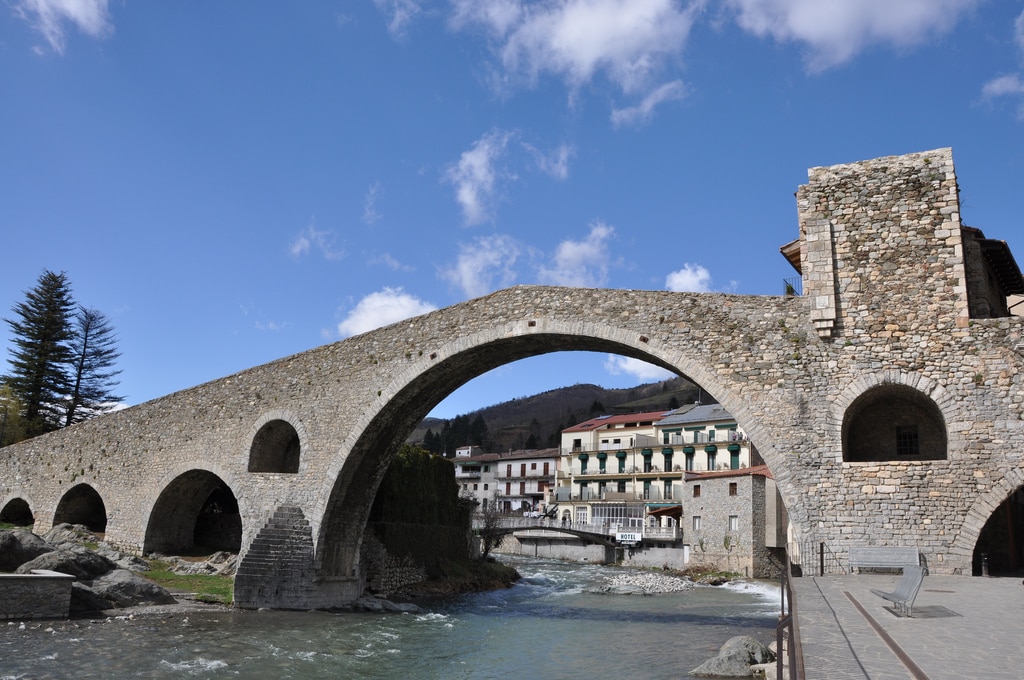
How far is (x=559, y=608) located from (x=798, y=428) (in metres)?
9.81

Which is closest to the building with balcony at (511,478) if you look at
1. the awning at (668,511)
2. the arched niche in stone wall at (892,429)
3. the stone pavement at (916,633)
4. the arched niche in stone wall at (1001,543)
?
the awning at (668,511)

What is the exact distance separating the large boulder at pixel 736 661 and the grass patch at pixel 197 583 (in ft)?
34.0

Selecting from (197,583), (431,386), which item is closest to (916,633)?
(431,386)

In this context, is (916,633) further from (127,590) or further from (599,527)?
(599,527)

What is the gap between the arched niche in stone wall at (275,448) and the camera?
1909 cm

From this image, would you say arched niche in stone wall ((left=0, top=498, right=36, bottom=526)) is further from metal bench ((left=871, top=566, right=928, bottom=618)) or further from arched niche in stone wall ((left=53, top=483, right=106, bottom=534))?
metal bench ((left=871, top=566, right=928, bottom=618))

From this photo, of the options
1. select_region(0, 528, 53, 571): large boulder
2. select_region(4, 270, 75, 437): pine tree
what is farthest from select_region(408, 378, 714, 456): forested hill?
select_region(0, 528, 53, 571): large boulder

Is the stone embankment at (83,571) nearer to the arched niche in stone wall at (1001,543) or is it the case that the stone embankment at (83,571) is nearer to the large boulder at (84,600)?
the large boulder at (84,600)

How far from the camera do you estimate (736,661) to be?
10766 millimetres

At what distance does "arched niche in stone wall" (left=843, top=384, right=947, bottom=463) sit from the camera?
13117mm

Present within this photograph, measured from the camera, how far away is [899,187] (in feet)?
43.3

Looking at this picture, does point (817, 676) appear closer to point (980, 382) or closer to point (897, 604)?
point (897, 604)

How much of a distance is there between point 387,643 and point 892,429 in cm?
956

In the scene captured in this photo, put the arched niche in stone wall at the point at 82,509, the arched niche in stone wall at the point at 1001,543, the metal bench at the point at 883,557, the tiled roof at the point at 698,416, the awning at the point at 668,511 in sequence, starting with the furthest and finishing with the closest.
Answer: the tiled roof at the point at 698,416, the awning at the point at 668,511, the arched niche in stone wall at the point at 82,509, the arched niche in stone wall at the point at 1001,543, the metal bench at the point at 883,557
